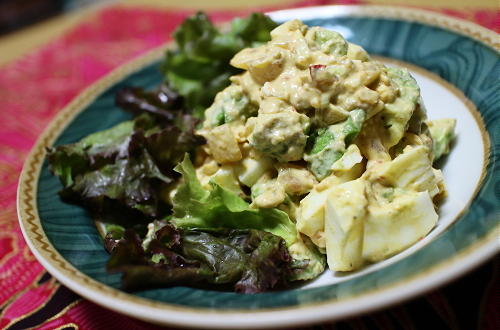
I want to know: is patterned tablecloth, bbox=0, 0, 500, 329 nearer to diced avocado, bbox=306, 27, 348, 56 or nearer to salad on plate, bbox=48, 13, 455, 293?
salad on plate, bbox=48, 13, 455, 293

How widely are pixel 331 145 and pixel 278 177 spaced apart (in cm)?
29

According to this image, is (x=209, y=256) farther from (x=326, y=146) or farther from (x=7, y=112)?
(x=7, y=112)

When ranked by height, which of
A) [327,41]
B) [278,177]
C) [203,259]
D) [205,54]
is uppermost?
[327,41]

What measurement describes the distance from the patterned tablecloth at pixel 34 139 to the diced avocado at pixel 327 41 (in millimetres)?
1147

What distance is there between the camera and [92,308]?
6.98 feet

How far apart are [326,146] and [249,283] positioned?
2.24ft

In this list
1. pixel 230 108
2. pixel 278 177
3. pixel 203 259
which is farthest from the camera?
pixel 230 108

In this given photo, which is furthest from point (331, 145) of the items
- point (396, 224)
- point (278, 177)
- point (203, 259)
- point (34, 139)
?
point (34, 139)

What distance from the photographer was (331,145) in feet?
6.97

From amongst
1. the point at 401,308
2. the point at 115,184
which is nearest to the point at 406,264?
the point at 401,308

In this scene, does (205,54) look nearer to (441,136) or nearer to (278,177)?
(278,177)

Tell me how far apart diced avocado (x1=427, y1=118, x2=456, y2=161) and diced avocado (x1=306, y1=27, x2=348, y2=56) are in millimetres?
604

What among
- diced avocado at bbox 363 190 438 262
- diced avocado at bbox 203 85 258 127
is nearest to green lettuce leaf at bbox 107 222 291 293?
diced avocado at bbox 363 190 438 262

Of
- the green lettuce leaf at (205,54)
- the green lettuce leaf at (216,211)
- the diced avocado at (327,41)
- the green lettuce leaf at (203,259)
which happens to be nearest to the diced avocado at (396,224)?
the green lettuce leaf at (203,259)
